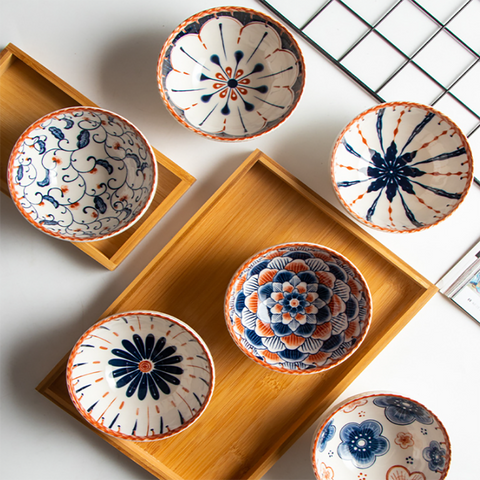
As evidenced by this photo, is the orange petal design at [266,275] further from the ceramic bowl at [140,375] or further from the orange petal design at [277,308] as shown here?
the ceramic bowl at [140,375]

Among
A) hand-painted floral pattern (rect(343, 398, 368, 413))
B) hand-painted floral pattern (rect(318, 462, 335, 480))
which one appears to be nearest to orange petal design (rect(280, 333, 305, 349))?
hand-painted floral pattern (rect(343, 398, 368, 413))

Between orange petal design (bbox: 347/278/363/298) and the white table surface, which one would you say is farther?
the white table surface

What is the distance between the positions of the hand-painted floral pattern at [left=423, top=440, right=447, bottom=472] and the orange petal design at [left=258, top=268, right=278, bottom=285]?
62 cm

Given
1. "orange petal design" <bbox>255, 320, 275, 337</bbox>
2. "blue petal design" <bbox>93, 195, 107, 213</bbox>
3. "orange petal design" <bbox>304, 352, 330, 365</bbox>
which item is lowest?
"blue petal design" <bbox>93, 195, 107, 213</bbox>

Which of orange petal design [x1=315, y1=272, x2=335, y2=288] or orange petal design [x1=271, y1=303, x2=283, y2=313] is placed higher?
orange petal design [x1=315, y1=272, x2=335, y2=288]

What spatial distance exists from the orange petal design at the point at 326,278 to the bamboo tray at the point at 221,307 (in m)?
0.08

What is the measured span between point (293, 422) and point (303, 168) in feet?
2.29

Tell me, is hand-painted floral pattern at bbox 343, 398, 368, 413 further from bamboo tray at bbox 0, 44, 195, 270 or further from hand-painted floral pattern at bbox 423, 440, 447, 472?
bamboo tray at bbox 0, 44, 195, 270

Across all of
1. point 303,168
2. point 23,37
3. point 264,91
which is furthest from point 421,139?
point 23,37

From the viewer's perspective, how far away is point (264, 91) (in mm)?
1056

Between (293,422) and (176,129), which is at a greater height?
(176,129)

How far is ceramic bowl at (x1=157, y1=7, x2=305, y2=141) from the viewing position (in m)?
1.00

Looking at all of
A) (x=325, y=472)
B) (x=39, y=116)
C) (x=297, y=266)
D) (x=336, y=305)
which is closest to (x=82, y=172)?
(x=39, y=116)

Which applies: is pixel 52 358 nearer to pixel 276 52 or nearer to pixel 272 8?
pixel 276 52
